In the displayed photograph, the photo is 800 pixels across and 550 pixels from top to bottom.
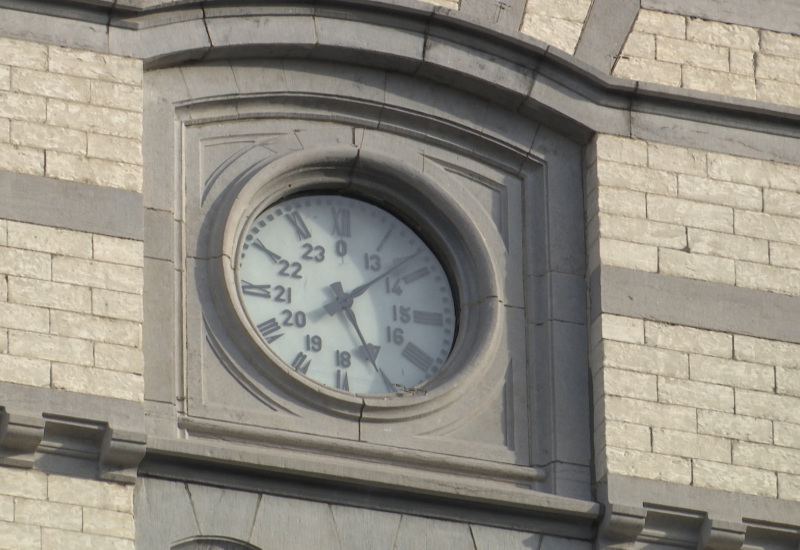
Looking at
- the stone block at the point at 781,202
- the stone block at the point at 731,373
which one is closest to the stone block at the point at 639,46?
the stone block at the point at 781,202

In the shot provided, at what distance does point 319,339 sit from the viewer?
43.3 feet

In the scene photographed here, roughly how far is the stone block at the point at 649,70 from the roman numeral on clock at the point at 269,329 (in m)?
2.42

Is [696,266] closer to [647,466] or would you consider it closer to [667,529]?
[647,466]

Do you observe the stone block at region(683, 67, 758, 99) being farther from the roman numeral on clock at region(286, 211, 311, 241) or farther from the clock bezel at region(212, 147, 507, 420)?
the roman numeral on clock at region(286, 211, 311, 241)

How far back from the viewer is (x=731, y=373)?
13.3 metres

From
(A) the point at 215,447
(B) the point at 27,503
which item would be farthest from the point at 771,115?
(B) the point at 27,503

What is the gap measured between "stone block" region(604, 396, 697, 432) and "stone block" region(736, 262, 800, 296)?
90cm

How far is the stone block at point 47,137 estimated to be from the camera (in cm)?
1271

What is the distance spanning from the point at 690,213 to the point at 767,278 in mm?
526

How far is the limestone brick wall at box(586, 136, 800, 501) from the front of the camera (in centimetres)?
1303

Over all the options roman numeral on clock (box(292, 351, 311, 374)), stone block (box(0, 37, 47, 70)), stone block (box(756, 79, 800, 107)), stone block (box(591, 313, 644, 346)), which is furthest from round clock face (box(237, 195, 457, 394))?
stone block (box(756, 79, 800, 107))

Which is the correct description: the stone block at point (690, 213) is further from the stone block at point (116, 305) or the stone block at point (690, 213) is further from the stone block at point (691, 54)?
the stone block at point (116, 305)

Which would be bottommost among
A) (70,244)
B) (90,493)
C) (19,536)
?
(19,536)

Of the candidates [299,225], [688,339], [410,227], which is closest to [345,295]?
[299,225]
